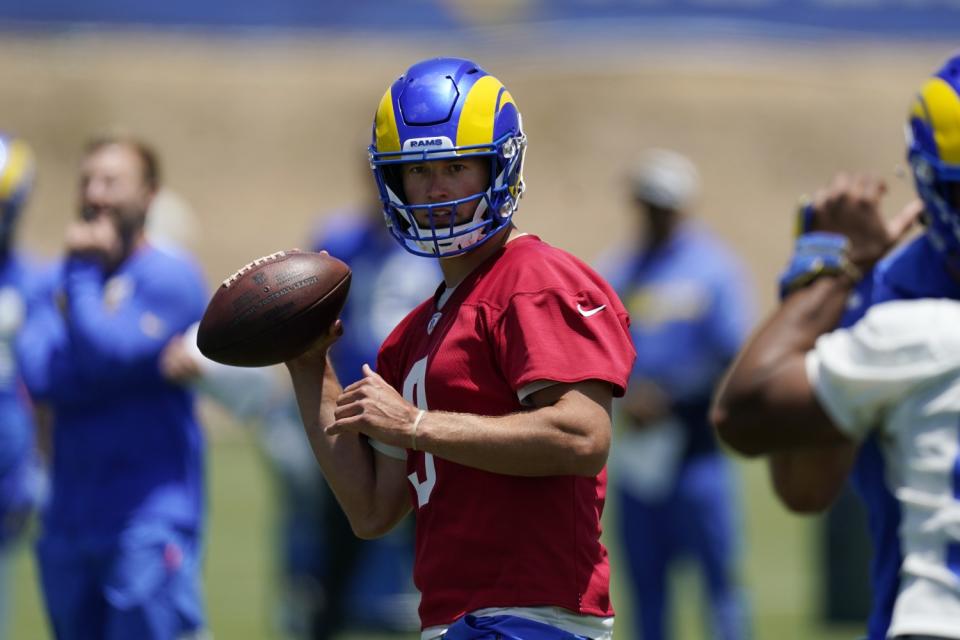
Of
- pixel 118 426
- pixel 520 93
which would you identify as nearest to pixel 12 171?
pixel 118 426

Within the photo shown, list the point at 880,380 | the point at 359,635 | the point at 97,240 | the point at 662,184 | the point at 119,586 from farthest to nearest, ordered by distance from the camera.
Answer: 1. the point at 359,635
2. the point at 662,184
3. the point at 97,240
4. the point at 119,586
5. the point at 880,380

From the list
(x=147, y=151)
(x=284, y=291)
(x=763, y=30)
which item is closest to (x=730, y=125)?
(x=763, y=30)

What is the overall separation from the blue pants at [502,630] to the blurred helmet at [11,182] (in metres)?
3.63

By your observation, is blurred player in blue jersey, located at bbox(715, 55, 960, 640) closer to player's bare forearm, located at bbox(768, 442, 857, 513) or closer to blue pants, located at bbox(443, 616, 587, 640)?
player's bare forearm, located at bbox(768, 442, 857, 513)

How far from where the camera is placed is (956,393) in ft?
9.40

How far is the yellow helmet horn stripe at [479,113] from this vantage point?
330cm

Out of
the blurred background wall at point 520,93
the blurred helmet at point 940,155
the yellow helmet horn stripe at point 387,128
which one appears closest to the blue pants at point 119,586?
the yellow helmet horn stripe at point 387,128

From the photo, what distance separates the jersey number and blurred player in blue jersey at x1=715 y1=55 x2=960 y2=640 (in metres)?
0.62

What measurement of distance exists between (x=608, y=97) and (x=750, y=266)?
10.8 ft

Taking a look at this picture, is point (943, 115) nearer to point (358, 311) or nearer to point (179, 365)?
point (179, 365)

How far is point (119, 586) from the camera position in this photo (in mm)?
5152

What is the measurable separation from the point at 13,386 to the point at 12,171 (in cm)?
89

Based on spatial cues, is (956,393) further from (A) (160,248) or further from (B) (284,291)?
(A) (160,248)

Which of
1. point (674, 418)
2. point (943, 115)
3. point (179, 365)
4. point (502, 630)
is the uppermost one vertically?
point (943, 115)
